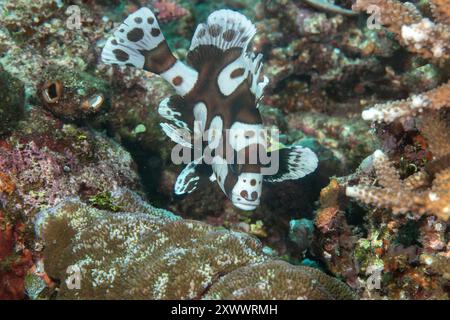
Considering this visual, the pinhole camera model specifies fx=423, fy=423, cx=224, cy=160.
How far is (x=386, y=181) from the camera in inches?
106

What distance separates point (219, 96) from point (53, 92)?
5.75ft

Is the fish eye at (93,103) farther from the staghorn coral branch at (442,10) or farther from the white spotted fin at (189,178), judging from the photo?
the staghorn coral branch at (442,10)

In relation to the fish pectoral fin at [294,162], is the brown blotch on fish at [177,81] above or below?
above

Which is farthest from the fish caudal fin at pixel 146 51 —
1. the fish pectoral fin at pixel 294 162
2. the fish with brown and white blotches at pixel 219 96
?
the fish pectoral fin at pixel 294 162

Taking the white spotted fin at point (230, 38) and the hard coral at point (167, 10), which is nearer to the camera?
the white spotted fin at point (230, 38)

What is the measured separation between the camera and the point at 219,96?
4570mm

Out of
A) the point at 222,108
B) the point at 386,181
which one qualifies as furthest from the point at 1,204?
the point at 386,181

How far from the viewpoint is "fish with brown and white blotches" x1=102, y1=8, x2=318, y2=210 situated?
435cm

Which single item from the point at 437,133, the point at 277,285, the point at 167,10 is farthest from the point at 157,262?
→ the point at 167,10

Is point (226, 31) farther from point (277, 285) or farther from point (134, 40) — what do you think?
point (277, 285)

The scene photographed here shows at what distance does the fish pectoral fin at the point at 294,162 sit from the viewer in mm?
4539

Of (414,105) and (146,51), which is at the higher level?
(414,105)

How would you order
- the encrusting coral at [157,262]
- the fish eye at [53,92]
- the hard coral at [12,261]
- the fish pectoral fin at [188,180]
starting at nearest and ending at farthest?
the encrusting coral at [157,262], the hard coral at [12,261], the fish eye at [53,92], the fish pectoral fin at [188,180]

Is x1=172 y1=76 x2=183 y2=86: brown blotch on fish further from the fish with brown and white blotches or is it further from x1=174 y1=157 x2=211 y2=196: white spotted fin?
x1=174 y1=157 x2=211 y2=196: white spotted fin
